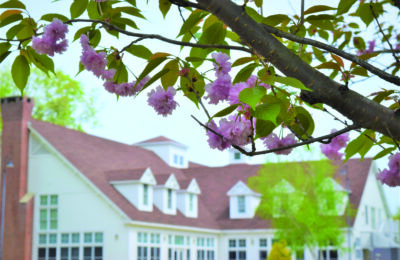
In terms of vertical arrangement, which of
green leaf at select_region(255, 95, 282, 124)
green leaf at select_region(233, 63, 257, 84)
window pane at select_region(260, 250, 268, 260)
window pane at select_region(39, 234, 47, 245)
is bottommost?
window pane at select_region(260, 250, 268, 260)

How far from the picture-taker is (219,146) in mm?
2283

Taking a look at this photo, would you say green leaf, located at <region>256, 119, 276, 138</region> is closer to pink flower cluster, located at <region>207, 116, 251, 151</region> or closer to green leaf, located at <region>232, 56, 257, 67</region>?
pink flower cluster, located at <region>207, 116, 251, 151</region>

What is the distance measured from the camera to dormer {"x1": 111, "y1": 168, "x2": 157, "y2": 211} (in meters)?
25.5

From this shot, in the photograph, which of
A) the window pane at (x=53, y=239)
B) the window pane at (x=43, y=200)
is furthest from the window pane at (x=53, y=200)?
the window pane at (x=53, y=239)

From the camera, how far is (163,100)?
245cm

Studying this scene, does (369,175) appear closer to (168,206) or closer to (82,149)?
(168,206)

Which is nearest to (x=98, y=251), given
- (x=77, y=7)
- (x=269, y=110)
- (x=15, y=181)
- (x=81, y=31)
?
(x=15, y=181)

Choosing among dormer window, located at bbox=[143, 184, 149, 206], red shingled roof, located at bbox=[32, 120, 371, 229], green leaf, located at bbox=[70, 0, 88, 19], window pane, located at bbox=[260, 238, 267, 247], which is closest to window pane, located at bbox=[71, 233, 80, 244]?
red shingled roof, located at bbox=[32, 120, 371, 229]

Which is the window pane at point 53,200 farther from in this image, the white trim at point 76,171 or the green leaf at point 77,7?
the green leaf at point 77,7

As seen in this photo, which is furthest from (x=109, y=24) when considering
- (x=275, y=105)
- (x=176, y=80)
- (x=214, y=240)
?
(x=214, y=240)

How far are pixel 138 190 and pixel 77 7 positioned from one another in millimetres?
23230

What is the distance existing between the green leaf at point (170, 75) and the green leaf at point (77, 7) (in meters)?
0.51

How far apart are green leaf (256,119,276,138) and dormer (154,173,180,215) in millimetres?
25460

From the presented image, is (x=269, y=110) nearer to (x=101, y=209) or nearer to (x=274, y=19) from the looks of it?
(x=274, y=19)
